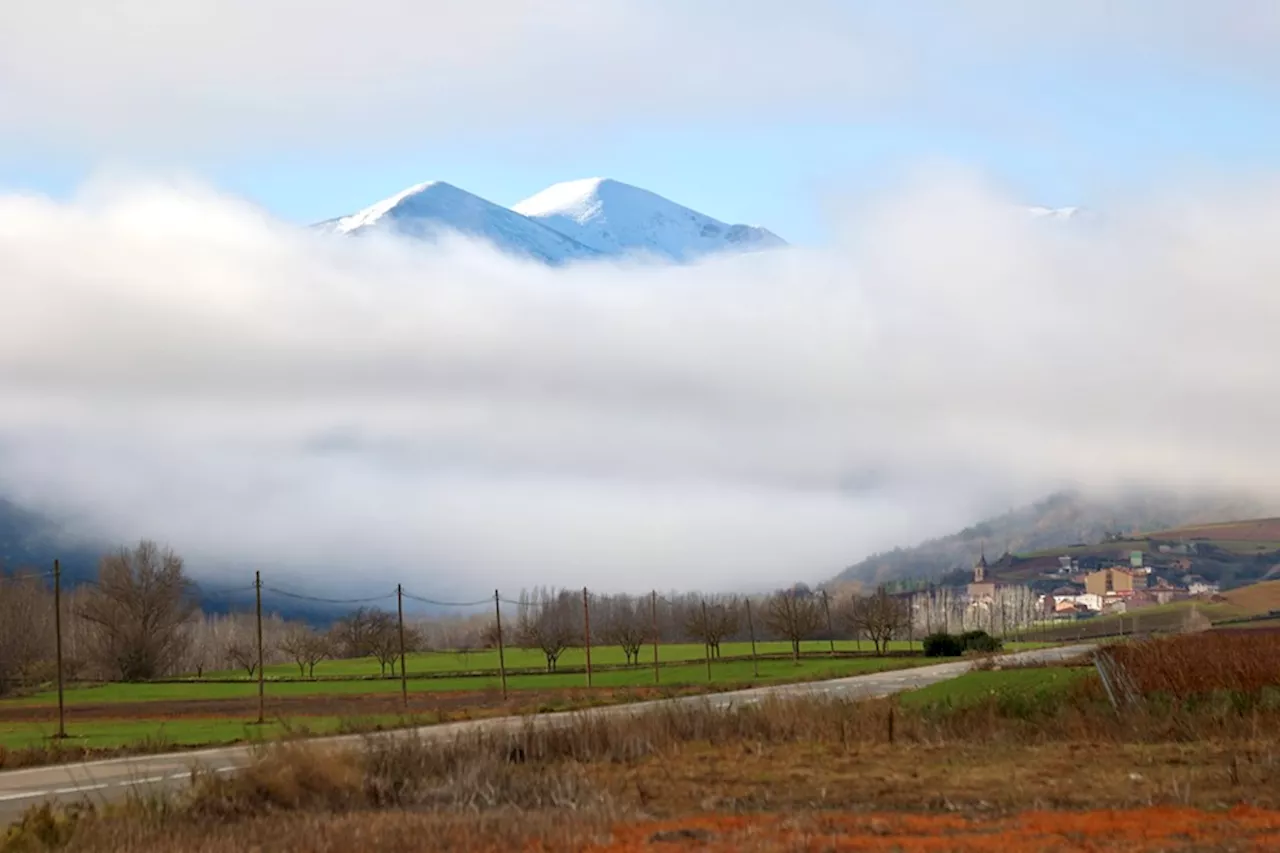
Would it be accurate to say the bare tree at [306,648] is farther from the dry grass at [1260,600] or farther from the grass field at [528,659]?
the dry grass at [1260,600]

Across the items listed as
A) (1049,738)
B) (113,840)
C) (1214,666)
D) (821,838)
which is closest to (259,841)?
(113,840)

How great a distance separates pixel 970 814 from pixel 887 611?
10970cm

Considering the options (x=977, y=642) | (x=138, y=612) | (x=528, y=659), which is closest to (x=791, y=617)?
(x=977, y=642)

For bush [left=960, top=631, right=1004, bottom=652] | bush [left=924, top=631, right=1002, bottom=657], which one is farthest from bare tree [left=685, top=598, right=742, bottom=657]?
bush [left=960, top=631, right=1004, bottom=652]

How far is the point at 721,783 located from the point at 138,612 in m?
140

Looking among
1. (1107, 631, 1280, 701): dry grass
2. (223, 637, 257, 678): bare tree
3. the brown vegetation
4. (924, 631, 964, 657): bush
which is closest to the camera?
the brown vegetation

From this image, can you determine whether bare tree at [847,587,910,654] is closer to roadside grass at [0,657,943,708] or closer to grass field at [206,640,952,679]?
grass field at [206,640,952,679]

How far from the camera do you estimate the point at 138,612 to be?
496 feet

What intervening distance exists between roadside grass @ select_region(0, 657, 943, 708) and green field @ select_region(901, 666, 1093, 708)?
29.4m

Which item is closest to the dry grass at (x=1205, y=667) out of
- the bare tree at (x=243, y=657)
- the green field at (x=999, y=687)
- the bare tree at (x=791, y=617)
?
the green field at (x=999, y=687)

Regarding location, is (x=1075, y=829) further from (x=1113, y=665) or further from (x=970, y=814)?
(x=1113, y=665)

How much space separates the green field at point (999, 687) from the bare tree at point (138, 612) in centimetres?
11666

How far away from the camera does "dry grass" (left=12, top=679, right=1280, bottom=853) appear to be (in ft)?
58.1

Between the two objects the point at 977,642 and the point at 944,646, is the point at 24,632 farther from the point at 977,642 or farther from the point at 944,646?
the point at 977,642
